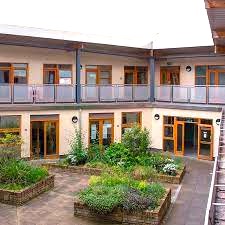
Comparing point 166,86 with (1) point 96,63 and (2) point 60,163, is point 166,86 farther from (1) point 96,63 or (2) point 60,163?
(2) point 60,163

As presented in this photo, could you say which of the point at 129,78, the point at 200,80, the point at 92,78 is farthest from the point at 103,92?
the point at 200,80

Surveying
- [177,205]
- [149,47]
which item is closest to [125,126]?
[149,47]

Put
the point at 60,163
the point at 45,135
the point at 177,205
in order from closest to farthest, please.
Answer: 1. the point at 177,205
2. the point at 60,163
3. the point at 45,135

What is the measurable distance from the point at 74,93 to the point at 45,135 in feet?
9.09

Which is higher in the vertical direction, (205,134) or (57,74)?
(57,74)

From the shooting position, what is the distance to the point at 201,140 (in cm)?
2150

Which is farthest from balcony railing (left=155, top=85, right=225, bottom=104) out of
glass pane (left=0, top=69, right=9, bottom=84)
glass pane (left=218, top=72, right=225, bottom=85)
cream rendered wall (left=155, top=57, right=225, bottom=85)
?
glass pane (left=0, top=69, right=9, bottom=84)

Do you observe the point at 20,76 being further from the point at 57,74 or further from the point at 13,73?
the point at 57,74

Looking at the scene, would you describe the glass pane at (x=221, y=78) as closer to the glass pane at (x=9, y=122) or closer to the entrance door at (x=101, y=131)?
the entrance door at (x=101, y=131)

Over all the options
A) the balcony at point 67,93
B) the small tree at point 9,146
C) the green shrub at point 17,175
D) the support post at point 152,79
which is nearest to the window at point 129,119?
the balcony at point 67,93

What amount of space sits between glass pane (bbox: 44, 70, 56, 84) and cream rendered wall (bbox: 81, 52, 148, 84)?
1.79 meters

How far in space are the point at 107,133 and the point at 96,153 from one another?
11.4ft

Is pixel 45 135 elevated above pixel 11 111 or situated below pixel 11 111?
below

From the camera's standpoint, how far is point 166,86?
74.9ft
